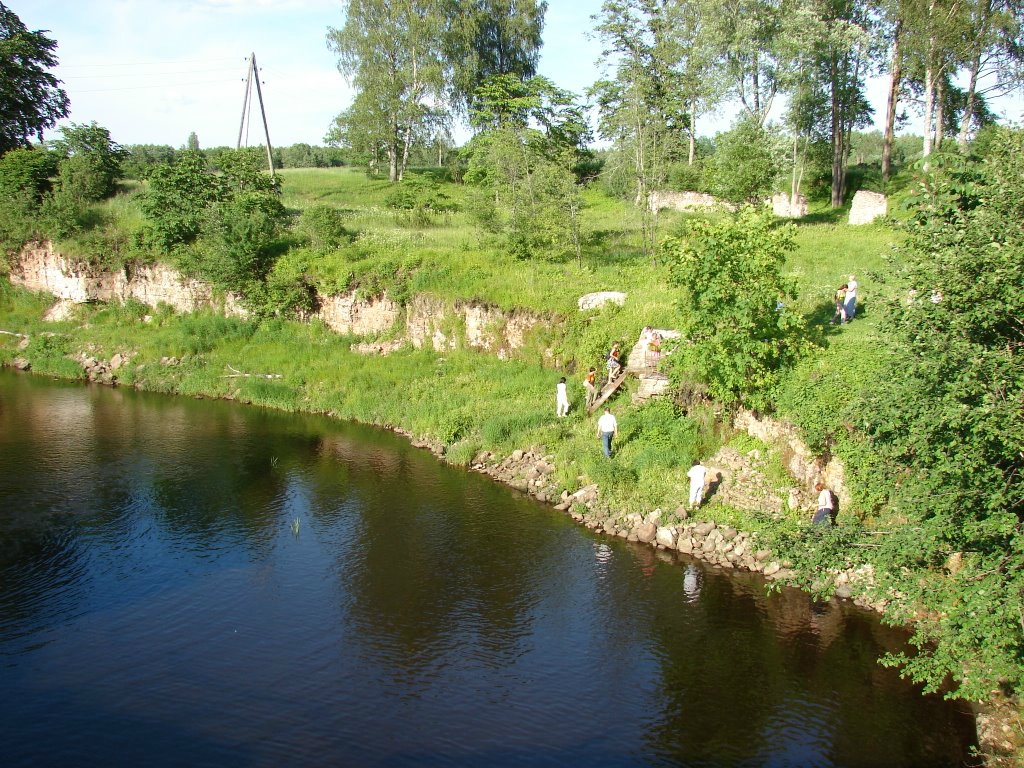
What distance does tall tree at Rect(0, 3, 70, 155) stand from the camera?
159 feet

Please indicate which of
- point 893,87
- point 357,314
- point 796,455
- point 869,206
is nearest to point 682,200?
point 869,206

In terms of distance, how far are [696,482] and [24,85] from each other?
53.2m

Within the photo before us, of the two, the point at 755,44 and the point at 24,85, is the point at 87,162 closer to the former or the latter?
the point at 24,85

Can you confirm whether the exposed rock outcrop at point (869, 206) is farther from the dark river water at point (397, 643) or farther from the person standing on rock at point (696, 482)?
the dark river water at point (397, 643)

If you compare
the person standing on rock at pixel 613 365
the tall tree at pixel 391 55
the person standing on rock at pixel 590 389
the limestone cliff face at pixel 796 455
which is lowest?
the limestone cliff face at pixel 796 455

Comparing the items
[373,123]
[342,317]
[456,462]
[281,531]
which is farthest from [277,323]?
[373,123]

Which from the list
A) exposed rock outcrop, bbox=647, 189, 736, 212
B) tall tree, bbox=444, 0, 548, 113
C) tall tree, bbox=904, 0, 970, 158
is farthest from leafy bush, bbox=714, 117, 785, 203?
tall tree, bbox=444, 0, 548, 113

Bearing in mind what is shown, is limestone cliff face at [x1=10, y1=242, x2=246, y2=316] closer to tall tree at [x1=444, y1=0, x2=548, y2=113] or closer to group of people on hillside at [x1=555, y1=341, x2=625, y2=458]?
group of people on hillside at [x1=555, y1=341, x2=625, y2=458]

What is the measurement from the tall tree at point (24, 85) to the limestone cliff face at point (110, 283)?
11.4 metres

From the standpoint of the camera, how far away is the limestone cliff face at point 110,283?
132ft

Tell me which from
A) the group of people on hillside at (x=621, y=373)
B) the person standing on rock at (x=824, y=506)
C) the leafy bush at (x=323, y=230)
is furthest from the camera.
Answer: the leafy bush at (x=323, y=230)

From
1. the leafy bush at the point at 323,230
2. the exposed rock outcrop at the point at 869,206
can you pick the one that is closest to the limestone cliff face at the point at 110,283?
the leafy bush at the point at 323,230

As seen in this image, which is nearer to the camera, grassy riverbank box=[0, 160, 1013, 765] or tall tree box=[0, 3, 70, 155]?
grassy riverbank box=[0, 160, 1013, 765]

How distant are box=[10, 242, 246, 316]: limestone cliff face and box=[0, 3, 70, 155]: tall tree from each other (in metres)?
11.4
